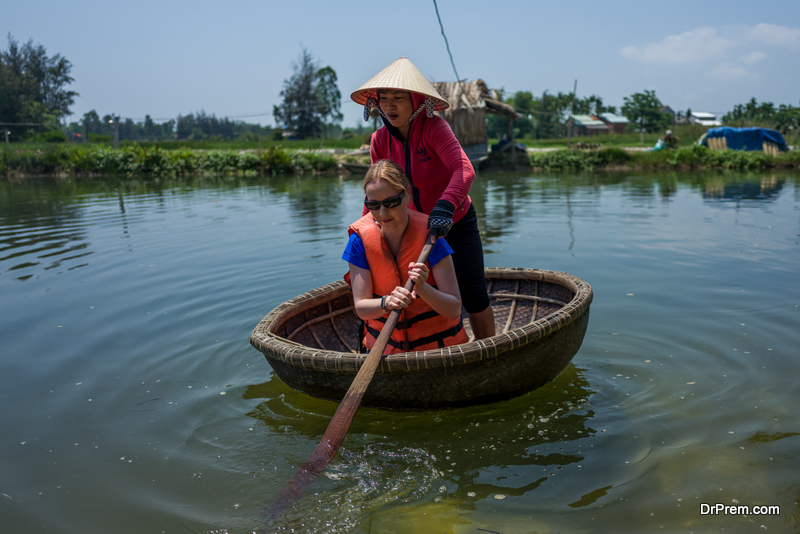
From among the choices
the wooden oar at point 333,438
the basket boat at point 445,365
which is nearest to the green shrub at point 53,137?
the basket boat at point 445,365

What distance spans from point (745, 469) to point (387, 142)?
2239 mm

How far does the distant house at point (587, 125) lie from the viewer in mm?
52844

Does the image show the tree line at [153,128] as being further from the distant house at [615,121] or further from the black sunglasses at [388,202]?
the distant house at [615,121]

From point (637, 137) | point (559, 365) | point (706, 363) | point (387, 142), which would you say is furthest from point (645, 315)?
point (637, 137)

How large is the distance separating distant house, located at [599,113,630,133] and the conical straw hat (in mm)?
59729

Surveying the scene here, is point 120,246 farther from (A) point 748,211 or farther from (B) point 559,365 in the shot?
(A) point 748,211

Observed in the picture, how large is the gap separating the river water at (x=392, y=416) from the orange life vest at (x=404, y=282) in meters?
0.39

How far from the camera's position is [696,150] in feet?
61.7

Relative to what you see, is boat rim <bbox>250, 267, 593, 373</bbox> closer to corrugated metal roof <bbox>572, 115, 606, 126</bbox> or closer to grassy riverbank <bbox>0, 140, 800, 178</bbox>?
grassy riverbank <bbox>0, 140, 800, 178</bbox>

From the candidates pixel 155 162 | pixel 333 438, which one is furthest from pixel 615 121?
pixel 333 438

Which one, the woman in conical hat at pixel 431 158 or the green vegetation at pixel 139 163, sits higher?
the green vegetation at pixel 139 163

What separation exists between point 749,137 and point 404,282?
2120 cm

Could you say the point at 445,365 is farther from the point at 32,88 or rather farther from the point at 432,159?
the point at 32,88

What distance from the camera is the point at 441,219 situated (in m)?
2.67
